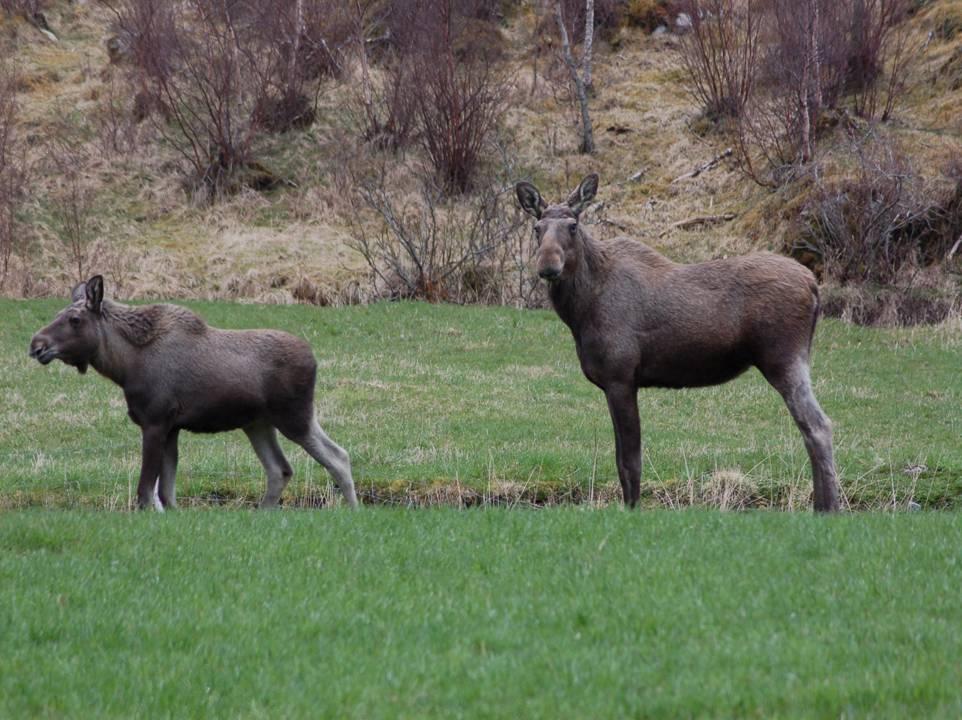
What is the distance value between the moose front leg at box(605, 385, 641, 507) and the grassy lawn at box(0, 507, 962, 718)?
4.27 feet

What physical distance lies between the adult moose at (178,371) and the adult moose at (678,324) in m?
2.59

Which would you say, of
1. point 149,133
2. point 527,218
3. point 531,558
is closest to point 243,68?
point 149,133

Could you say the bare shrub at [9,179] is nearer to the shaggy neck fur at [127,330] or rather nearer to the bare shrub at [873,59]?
the shaggy neck fur at [127,330]

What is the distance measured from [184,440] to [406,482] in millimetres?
4298

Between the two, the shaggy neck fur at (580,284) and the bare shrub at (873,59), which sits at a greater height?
the bare shrub at (873,59)

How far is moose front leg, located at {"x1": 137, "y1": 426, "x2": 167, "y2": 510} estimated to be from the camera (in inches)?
442

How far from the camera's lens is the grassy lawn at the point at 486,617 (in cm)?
568

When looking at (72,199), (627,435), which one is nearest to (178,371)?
(627,435)

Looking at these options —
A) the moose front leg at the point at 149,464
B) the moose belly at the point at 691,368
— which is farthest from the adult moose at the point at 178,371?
the moose belly at the point at 691,368

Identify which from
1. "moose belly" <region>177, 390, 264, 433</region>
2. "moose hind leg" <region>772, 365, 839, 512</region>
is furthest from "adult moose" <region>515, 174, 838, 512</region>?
"moose belly" <region>177, 390, 264, 433</region>

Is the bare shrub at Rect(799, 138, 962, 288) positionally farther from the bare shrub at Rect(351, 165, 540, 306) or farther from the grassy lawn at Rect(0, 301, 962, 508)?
Answer: the bare shrub at Rect(351, 165, 540, 306)

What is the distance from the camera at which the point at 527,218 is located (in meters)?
30.1

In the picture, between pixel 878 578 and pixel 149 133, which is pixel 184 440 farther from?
pixel 149 133

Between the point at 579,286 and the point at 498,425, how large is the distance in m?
6.17
